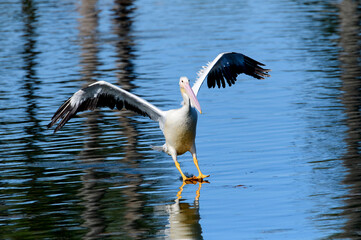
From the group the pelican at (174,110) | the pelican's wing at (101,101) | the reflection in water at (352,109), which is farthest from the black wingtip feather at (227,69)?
the reflection in water at (352,109)

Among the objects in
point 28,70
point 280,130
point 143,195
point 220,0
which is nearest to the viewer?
point 143,195

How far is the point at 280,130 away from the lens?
475 inches

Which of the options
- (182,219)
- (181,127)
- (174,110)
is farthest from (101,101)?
(182,219)

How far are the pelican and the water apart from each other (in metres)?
0.47

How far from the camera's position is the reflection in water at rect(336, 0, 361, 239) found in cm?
782

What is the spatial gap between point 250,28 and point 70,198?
57.5 ft

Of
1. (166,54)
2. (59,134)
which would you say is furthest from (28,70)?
(59,134)

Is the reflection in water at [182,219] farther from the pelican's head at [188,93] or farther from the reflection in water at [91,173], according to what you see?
the pelican's head at [188,93]

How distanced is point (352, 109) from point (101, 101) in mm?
4561

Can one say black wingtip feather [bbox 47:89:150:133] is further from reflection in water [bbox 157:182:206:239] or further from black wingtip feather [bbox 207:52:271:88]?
reflection in water [bbox 157:182:206:239]

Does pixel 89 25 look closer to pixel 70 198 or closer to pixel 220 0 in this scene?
pixel 220 0

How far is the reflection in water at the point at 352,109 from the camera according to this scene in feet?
25.7

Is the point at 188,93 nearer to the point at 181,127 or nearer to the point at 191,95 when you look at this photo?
the point at 191,95

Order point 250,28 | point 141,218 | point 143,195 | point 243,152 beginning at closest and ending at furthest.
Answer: point 141,218
point 143,195
point 243,152
point 250,28
